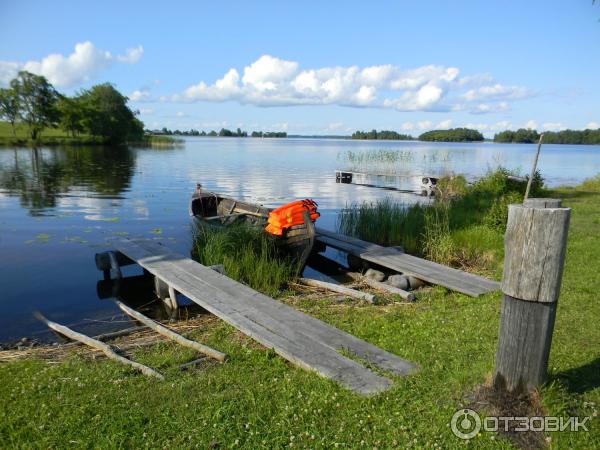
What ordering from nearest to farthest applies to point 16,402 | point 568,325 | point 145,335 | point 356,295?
point 16,402
point 568,325
point 145,335
point 356,295

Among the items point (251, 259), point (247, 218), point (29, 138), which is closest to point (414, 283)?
point (251, 259)

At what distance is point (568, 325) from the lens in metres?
5.74

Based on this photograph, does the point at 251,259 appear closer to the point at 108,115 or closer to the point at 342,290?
the point at 342,290

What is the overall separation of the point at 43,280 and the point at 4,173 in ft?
91.5

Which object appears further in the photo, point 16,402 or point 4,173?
point 4,173

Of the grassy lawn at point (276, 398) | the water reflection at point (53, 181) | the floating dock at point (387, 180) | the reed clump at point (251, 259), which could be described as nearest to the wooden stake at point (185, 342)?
the grassy lawn at point (276, 398)

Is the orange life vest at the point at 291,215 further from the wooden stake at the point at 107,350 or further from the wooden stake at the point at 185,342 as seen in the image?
the wooden stake at the point at 107,350

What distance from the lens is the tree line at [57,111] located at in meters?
72.1

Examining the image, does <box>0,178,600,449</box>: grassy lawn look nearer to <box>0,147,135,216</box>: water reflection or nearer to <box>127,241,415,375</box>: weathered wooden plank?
<box>127,241,415,375</box>: weathered wooden plank

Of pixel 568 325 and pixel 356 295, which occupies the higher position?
pixel 568 325

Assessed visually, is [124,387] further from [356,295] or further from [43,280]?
[43,280]

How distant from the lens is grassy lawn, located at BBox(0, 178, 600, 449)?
12.0 ft

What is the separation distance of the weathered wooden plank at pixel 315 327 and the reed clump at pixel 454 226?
5.55 meters

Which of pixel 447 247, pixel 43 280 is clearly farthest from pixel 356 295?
pixel 43 280
